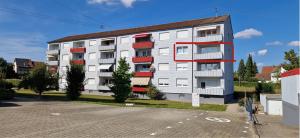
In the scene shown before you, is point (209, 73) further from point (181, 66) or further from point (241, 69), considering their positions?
point (241, 69)

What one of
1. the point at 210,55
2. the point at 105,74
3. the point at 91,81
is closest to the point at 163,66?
the point at 210,55

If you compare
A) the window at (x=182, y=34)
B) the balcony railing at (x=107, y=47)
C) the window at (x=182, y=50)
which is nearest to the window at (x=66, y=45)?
the balcony railing at (x=107, y=47)

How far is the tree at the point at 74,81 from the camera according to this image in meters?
31.4

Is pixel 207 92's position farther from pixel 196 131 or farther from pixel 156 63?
pixel 196 131

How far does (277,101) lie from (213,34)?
19.0m

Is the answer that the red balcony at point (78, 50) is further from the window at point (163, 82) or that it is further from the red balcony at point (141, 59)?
the window at point (163, 82)

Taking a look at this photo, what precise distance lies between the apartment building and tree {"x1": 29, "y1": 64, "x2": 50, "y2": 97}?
409 cm

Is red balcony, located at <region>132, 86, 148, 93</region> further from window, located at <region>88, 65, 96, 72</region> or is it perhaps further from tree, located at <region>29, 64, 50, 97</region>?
tree, located at <region>29, 64, 50, 97</region>

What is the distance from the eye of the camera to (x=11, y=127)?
1124 centimetres

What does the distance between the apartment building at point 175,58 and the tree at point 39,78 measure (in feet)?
13.4

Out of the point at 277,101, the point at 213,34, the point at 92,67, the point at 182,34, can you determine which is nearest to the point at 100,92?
the point at 92,67

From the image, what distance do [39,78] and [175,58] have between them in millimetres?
20877

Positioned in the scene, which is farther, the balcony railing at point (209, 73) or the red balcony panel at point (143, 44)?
the red balcony panel at point (143, 44)

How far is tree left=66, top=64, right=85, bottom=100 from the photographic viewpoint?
31.4 m
